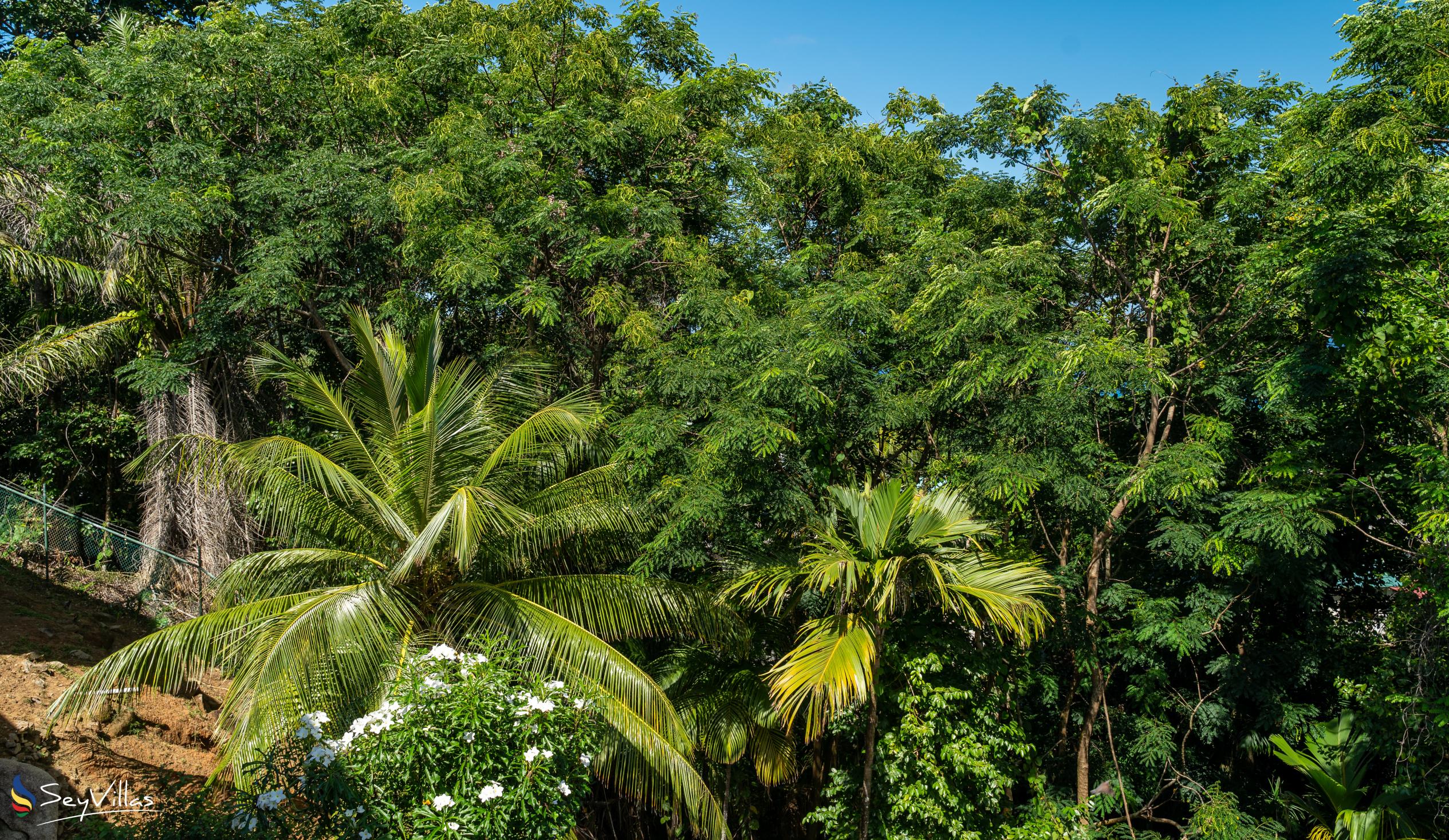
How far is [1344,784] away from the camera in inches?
343

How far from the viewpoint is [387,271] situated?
38.7ft

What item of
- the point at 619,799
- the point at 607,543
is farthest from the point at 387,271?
the point at 619,799

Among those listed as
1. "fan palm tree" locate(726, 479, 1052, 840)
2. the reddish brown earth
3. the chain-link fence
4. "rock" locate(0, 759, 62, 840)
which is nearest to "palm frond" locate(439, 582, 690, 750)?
"fan palm tree" locate(726, 479, 1052, 840)

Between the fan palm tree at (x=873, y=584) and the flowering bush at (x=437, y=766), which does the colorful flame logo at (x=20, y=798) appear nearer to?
the flowering bush at (x=437, y=766)

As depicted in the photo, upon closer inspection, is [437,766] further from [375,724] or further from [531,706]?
[531,706]

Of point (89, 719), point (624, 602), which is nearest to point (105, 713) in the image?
point (89, 719)

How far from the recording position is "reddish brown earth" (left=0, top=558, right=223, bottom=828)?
312 inches

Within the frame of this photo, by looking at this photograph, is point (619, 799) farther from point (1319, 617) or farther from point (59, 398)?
point (59, 398)

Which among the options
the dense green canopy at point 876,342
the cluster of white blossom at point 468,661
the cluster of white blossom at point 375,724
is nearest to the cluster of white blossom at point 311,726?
the cluster of white blossom at point 375,724

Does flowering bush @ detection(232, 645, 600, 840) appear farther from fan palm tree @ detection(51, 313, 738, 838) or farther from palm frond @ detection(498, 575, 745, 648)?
palm frond @ detection(498, 575, 745, 648)

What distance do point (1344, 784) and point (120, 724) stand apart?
1158cm

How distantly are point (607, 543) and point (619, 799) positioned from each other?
3251mm

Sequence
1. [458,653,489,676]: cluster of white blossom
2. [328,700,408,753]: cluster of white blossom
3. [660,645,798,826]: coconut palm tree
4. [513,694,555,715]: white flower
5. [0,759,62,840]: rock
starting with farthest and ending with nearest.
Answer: [660,645,798,826]: coconut palm tree → [0,759,62,840]: rock → [458,653,489,676]: cluster of white blossom → [513,694,555,715]: white flower → [328,700,408,753]: cluster of white blossom

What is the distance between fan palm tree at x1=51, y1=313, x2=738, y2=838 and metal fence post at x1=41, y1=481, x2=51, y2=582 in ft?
12.9
